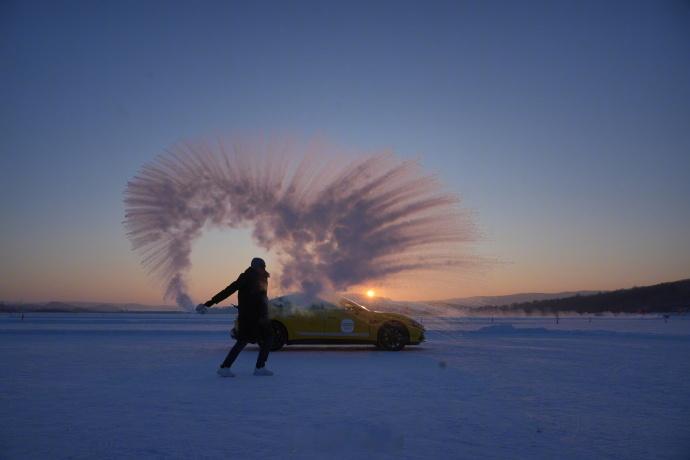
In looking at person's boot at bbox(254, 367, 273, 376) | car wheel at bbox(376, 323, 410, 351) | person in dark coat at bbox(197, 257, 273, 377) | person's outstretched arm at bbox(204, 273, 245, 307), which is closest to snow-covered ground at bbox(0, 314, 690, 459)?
person's boot at bbox(254, 367, 273, 376)

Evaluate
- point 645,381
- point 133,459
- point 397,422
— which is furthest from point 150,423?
point 645,381

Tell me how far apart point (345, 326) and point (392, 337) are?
1289 mm

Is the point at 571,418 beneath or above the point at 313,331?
beneath

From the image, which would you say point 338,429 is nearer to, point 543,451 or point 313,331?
point 543,451

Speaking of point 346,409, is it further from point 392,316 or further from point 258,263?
point 392,316

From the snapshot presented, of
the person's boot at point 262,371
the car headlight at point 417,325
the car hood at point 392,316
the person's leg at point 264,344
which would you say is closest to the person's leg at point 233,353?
the person's leg at point 264,344

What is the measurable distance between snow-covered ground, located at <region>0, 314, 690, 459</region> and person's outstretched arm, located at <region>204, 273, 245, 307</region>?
1.23 metres

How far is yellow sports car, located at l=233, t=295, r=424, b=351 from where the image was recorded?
1436cm

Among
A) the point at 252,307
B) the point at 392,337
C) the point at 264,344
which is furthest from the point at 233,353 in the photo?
the point at 392,337

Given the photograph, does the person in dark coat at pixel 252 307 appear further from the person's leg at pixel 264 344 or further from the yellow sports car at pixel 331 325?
the yellow sports car at pixel 331 325

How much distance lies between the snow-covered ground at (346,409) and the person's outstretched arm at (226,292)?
1230 millimetres

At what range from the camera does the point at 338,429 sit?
211 inches

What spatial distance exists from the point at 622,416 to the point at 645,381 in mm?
3223

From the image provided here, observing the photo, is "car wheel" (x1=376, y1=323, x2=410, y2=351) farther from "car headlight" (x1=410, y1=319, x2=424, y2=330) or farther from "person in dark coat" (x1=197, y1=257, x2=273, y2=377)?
"person in dark coat" (x1=197, y1=257, x2=273, y2=377)
